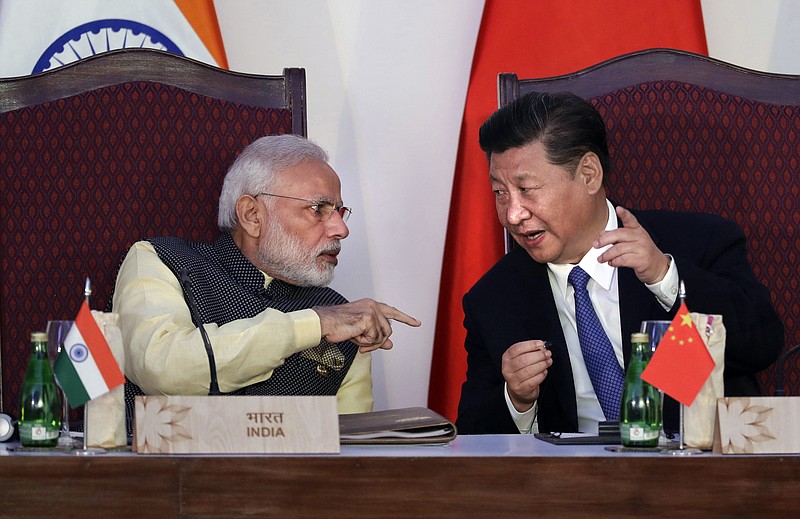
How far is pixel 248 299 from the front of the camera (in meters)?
2.28

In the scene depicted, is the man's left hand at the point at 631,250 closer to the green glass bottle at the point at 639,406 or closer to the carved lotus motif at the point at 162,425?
the green glass bottle at the point at 639,406

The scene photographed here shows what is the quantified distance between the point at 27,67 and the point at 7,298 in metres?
0.79

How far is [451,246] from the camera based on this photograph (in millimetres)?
2969

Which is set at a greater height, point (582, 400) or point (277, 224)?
point (277, 224)

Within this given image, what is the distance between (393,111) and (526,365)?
4.92 ft

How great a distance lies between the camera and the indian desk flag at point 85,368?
1.40 metres

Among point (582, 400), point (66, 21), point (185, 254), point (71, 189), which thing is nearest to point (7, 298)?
point (71, 189)

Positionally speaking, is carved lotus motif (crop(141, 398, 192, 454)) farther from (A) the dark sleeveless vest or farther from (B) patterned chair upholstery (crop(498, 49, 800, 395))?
(B) patterned chair upholstery (crop(498, 49, 800, 395))

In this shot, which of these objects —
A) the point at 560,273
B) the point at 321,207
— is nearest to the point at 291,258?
the point at 321,207

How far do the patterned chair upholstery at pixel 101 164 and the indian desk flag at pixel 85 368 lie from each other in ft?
3.34

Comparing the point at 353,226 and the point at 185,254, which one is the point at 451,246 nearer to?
the point at 353,226

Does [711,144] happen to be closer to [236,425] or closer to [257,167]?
[257,167]

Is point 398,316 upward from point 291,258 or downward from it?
downward

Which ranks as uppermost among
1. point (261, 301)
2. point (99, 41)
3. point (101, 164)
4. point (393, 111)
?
point (99, 41)
